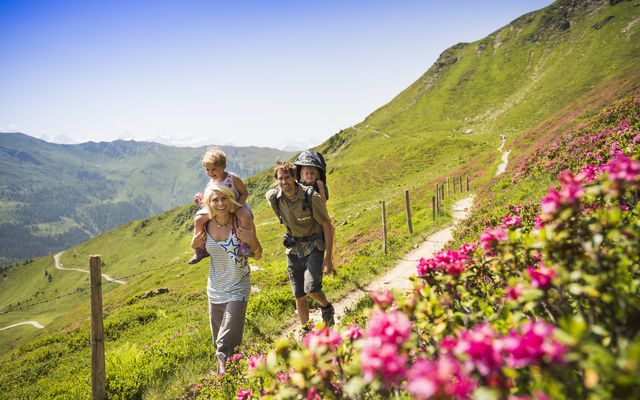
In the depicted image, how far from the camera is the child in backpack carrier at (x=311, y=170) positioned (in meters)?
6.65

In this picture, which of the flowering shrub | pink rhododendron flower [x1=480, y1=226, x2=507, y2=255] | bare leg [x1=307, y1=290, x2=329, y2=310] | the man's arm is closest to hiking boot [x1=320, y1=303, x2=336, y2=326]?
bare leg [x1=307, y1=290, x2=329, y2=310]

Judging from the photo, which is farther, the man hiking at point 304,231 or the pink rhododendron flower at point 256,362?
the man hiking at point 304,231

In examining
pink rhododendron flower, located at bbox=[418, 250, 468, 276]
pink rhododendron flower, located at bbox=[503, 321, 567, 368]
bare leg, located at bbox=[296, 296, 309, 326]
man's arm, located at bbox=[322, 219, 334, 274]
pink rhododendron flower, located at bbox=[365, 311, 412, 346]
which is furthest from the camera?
bare leg, located at bbox=[296, 296, 309, 326]

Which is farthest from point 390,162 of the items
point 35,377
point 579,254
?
point 579,254

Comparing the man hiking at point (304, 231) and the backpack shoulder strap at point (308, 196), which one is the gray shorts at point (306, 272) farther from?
the backpack shoulder strap at point (308, 196)

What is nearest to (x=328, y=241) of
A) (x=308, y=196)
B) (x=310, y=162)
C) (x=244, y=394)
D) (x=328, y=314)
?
(x=308, y=196)

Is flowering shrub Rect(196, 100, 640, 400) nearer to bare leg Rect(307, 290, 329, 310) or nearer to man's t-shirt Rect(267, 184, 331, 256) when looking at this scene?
bare leg Rect(307, 290, 329, 310)

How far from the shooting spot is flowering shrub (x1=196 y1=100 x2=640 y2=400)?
133cm

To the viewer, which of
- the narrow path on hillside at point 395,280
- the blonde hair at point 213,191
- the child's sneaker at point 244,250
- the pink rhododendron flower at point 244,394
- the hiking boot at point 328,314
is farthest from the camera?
the narrow path on hillside at point 395,280

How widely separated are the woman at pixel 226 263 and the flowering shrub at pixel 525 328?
8.96ft

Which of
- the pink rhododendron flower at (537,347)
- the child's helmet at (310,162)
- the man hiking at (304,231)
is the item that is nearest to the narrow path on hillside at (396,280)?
the man hiking at (304,231)

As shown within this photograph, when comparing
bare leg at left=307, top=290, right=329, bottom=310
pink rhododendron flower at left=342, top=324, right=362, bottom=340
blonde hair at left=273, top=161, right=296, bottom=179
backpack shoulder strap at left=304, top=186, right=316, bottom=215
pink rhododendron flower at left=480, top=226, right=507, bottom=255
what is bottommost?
bare leg at left=307, top=290, right=329, bottom=310

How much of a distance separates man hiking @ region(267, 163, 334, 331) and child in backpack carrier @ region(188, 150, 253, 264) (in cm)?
65

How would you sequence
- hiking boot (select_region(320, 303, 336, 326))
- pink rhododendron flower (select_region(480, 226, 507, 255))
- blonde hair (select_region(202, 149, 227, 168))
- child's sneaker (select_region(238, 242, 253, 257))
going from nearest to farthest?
1. pink rhododendron flower (select_region(480, 226, 507, 255))
2. child's sneaker (select_region(238, 242, 253, 257))
3. hiking boot (select_region(320, 303, 336, 326))
4. blonde hair (select_region(202, 149, 227, 168))
